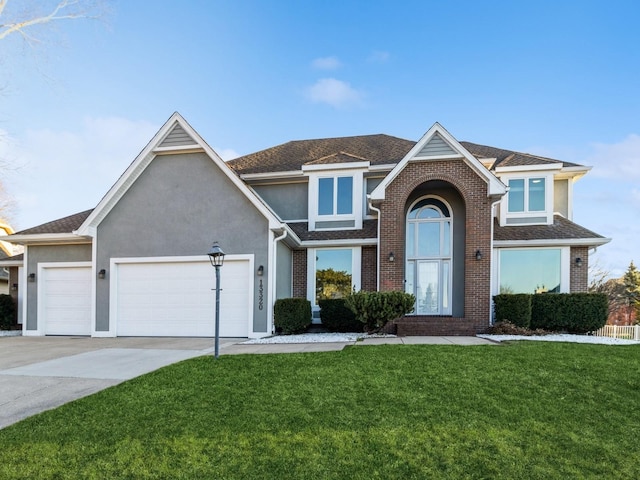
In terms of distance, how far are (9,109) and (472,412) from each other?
15.0 meters

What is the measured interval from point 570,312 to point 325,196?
8779mm

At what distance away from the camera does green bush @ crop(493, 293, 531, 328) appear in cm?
1087

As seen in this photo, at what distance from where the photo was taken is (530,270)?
12.4m

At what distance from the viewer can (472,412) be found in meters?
4.51

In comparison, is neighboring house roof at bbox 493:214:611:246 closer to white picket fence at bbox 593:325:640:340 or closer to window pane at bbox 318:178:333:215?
white picket fence at bbox 593:325:640:340

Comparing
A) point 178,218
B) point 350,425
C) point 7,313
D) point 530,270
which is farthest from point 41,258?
point 530,270

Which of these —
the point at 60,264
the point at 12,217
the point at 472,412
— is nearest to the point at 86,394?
the point at 472,412

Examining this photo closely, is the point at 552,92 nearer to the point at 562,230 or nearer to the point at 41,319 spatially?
the point at 562,230

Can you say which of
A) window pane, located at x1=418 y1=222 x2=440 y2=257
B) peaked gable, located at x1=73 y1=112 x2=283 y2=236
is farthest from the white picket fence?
peaked gable, located at x1=73 y1=112 x2=283 y2=236

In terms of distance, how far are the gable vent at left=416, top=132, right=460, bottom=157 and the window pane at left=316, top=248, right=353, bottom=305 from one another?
413 centimetres

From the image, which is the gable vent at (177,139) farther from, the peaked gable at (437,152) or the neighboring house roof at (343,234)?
the peaked gable at (437,152)

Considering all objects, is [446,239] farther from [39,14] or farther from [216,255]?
[39,14]

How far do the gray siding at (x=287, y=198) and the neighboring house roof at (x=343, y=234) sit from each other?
0.95 meters

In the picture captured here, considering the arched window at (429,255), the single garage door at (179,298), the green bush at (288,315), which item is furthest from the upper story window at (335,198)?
the single garage door at (179,298)
